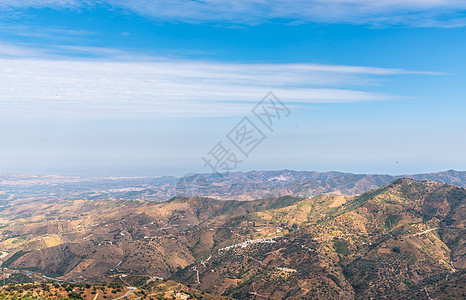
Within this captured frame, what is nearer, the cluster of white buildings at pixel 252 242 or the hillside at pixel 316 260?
the hillside at pixel 316 260

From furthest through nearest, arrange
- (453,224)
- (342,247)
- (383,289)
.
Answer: (453,224) < (342,247) < (383,289)

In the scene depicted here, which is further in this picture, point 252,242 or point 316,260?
point 252,242

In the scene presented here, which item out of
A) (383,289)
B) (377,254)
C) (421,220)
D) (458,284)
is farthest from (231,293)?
(421,220)

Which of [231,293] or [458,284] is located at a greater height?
[458,284]

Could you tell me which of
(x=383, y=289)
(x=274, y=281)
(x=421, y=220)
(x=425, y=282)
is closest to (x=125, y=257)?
(x=274, y=281)

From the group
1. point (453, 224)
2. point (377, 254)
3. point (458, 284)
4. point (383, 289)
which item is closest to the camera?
point (458, 284)

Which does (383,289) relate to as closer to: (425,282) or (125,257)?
(425,282)

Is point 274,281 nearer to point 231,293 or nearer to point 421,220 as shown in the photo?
point 231,293

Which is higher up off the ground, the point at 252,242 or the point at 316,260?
the point at 316,260

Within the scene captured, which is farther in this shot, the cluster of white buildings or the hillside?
the cluster of white buildings

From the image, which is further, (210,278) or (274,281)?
(210,278)
